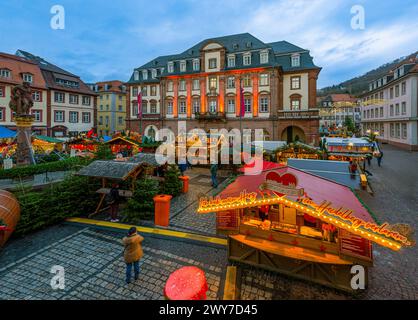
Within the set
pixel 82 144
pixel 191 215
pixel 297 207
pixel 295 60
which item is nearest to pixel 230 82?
pixel 295 60

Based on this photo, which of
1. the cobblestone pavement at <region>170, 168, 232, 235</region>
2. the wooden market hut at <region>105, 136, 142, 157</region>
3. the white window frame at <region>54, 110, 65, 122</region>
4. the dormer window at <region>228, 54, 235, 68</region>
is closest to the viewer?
the cobblestone pavement at <region>170, 168, 232, 235</region>

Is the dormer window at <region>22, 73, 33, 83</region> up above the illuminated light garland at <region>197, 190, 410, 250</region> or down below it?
above

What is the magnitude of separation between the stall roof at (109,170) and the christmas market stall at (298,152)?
33.5ft

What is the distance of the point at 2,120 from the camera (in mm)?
30344

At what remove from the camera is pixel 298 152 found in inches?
587

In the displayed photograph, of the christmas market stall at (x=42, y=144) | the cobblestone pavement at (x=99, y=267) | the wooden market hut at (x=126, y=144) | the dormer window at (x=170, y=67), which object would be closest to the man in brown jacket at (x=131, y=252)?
the cobblestone pavement at (x=99, y=267)

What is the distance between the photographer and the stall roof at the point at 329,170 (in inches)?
335

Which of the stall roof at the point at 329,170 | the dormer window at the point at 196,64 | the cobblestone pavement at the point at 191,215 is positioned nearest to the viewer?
the cobblestone pavement at the point at 191,215

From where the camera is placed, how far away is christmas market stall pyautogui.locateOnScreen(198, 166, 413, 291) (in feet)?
13.6

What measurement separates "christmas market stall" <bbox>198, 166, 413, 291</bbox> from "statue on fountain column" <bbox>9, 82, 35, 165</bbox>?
48.4ft

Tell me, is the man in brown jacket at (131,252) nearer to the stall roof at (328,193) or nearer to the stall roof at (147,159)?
the stall roof at (328,193)

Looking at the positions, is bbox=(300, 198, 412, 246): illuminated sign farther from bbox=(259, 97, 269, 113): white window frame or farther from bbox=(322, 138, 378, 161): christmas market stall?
bbox=(259, 97, 269, 113): white window frame

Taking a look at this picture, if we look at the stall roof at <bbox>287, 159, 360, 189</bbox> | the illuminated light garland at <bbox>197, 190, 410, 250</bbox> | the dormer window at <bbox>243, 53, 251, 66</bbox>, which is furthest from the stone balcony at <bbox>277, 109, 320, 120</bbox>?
the illuminated light garland at <bbox>197, 190, 410, 250</bbox>

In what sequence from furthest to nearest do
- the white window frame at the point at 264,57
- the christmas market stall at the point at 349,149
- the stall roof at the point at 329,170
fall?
the white window frame at the point at 264,57 < the christmas market stall at the point at 349,149 < the stall roof at the point at 329,170
